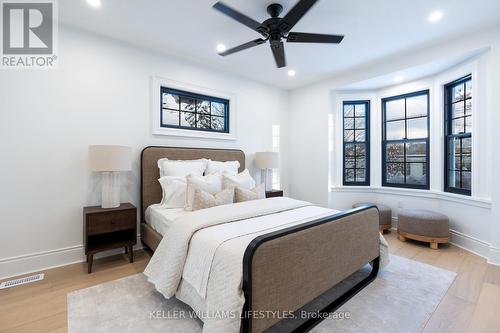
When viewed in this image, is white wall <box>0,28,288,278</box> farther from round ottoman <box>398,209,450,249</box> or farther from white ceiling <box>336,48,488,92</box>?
round ottoman <box>398,209,450,249</box>

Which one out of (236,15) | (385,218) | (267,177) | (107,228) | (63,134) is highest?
(236,15)

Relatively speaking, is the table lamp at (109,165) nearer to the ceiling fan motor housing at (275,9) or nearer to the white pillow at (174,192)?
the white pillow at (174,192)

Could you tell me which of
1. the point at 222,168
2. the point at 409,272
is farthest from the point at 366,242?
the point at 222,168

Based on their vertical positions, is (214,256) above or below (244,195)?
below

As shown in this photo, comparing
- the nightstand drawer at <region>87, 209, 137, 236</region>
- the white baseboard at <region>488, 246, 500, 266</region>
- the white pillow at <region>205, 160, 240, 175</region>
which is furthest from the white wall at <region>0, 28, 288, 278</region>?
the white baseboard at <region>488, 246, 500, 266</region>

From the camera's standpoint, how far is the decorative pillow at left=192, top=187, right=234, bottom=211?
8.59 feet

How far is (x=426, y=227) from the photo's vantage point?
132 inches

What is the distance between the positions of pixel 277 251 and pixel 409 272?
2.10m

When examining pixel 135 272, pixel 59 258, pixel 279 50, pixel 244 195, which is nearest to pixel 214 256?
pixel 244 195

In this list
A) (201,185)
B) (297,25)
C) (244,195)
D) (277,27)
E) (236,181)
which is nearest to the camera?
(277,27)

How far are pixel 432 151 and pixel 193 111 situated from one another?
4062 millimetres

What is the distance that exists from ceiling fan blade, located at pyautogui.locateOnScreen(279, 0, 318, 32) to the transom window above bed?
6.79 ft

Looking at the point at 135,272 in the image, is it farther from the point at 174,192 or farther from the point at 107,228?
the point at 174,192

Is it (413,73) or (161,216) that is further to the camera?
(413,73)
